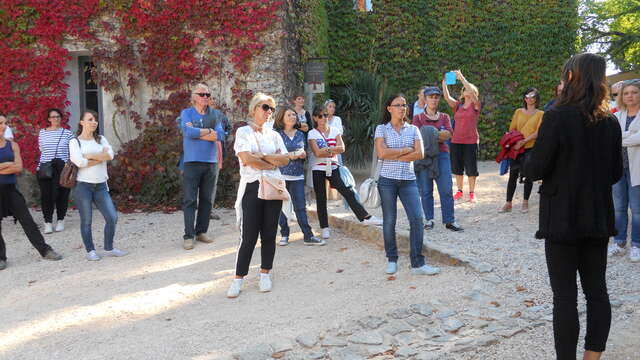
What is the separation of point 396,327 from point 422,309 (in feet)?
1.19

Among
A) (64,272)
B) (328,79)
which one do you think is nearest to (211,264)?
(64,272)

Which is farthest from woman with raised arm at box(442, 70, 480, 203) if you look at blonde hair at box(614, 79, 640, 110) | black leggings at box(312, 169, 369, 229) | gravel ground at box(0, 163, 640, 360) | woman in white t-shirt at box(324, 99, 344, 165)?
blonde hair at box(614, 79, 640, 110)

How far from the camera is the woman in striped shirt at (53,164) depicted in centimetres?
827

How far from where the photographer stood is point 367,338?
13.4 feet

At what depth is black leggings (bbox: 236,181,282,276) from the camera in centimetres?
507

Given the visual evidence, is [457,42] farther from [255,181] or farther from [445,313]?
[445,313]

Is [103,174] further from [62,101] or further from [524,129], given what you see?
[524,129]

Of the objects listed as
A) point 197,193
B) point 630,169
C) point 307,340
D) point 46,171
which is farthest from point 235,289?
point 46,171

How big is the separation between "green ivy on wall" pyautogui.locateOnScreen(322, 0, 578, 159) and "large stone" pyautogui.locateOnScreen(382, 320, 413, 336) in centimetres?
1082

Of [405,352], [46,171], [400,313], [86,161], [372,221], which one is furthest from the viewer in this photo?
[46,171]

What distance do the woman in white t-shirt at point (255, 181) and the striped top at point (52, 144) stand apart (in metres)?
4.37

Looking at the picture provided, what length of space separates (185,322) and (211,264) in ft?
5.50

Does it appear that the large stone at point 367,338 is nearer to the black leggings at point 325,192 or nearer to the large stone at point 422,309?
the large stone at point 422,309

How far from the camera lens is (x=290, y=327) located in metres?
4.42
